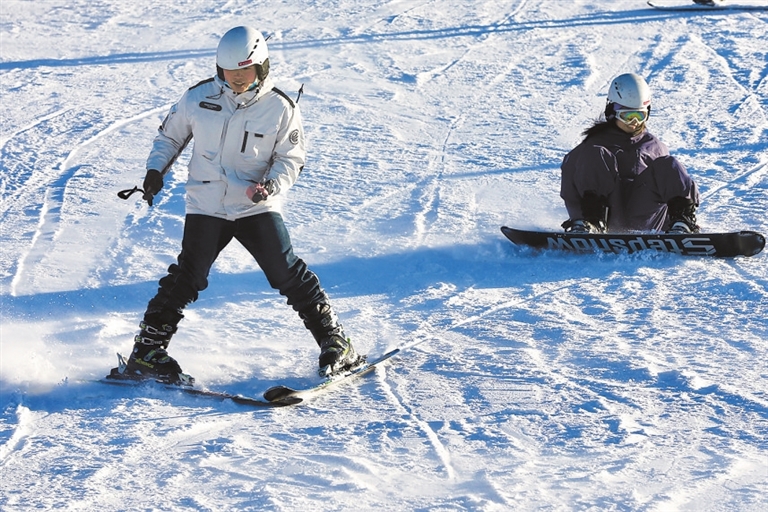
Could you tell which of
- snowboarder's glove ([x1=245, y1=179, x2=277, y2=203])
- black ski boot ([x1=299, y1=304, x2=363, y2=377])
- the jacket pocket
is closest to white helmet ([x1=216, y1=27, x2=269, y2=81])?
the jacket pocket

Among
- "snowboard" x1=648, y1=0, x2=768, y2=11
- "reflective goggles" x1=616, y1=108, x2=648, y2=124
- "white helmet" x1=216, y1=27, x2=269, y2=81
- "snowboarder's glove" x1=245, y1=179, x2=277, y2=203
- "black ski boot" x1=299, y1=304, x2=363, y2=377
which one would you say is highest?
"snowboard" x1=648, y1=0, x2=768, y2=11

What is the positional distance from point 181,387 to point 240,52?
157 centimetres

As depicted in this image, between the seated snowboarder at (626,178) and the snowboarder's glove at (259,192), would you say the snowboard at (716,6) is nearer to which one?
the seated snowboarder at (626,178)

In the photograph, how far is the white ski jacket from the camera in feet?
16.1

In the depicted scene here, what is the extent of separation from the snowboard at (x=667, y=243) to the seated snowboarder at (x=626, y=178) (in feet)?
0.34

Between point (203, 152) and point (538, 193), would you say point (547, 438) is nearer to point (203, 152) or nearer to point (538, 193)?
point (203, 152)

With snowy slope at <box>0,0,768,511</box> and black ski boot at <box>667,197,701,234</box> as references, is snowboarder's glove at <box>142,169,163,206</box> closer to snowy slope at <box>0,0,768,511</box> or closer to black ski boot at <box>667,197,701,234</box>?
snowy slope at <box>0,0,768,511</box>

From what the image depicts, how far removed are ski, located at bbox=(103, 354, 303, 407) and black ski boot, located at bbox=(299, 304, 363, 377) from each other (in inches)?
13.2

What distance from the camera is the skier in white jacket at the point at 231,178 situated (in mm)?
4895

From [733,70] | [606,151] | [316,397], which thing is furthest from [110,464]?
[733,70]

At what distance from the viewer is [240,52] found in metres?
4.81

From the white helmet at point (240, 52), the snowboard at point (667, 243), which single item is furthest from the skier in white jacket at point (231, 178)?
the snowboard at point (667, 243)

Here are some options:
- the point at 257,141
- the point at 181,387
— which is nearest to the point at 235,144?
the point at 257,141

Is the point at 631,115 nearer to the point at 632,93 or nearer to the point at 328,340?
the point at 632,93
